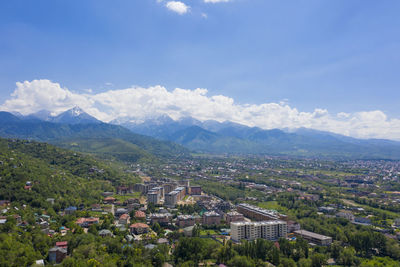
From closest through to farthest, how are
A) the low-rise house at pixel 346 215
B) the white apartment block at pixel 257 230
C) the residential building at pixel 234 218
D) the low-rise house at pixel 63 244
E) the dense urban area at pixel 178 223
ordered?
1. the dense urban area at pixel 178 223
2. the low-rise house at pixel 63 244
3. the white apartment block at pixel 257 230
4. the residential building at pixel 234 218
5. the low-rise house at pixel 346 215

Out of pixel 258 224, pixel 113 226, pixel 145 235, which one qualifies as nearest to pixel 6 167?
pixel 113 226

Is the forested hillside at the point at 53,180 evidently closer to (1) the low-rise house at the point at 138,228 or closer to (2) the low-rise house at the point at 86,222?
(2) the low-rise house at the point at 86,222

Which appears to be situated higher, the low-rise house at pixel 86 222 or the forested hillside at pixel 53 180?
the forested hillside at pixel 53 180

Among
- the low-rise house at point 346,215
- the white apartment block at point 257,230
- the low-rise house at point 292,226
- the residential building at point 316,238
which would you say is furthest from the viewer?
the low-rise house at point 346,215

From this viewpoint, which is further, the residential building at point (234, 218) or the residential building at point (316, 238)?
the residential building at point (234, 218)

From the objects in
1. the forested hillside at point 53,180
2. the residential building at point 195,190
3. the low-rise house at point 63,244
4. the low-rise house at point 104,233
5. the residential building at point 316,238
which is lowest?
the residential building at point 195,190

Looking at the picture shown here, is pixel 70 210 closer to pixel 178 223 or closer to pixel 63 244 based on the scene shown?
pixel 63 244

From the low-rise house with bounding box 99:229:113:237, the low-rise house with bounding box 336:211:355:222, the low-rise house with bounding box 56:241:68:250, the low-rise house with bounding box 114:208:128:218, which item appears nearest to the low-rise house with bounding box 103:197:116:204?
the low-rise house with bounding box 114:208:128:218

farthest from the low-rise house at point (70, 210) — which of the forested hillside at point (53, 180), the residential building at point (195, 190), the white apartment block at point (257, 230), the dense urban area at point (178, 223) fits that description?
the residential building at point (195, 190)
